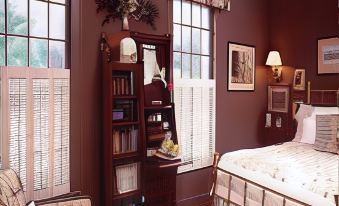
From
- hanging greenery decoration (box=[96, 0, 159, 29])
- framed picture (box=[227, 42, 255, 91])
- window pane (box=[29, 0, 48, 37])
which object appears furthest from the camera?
framed picture (box=[227, 42, 255, 91])

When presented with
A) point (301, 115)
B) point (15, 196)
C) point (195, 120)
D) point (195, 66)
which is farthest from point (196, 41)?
point (15, 196)

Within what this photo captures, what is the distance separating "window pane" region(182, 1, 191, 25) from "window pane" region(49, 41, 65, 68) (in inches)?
62.7

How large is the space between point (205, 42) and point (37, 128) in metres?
2.40

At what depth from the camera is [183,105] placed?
3.70 m

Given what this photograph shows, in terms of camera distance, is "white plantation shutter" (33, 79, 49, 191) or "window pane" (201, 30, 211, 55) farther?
"window pane" (201, 30, 211, 55)

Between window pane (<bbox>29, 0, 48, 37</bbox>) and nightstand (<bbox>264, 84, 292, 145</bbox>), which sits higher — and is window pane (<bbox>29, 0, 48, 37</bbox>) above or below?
above

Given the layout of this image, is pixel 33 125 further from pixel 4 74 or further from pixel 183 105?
pixel 183 105

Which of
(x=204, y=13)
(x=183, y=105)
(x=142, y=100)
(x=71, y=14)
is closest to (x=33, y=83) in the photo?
(x=71, y=14)

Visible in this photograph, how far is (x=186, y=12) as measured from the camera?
12.6 feet

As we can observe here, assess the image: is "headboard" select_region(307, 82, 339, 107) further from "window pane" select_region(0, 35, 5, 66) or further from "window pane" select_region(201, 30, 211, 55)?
"window pane" select_region(0, 35, 5, 66)

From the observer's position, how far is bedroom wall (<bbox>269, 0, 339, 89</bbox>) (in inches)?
157

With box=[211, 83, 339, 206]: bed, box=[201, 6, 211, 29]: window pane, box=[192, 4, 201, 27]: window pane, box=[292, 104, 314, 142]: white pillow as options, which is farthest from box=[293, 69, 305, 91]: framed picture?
box=[192, 4, 201, 27]: window pane

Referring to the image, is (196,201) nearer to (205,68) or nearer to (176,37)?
(205,68)

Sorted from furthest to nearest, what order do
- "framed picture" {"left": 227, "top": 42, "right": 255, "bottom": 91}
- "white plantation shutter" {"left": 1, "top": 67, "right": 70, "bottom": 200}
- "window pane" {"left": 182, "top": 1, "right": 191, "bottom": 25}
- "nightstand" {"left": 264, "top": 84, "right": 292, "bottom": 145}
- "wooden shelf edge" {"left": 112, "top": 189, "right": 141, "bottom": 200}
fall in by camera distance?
"nightstand" {"left": 264, "top": 84, "right": 292, "bottom": 145}
"framed picture" {"left": 227, "top": 42, "right": 255, "bottom": 91}
"window pane" {"left": 182, "top": 1, "right": 191, "bottom": 25}
"wooden shelf edge" {"left": 112, "top": 189, "right": 141, "bottom": 200}
"white plantation shutter" {"left": 1, "top": 67, "right": 70, "bottom": 200}
